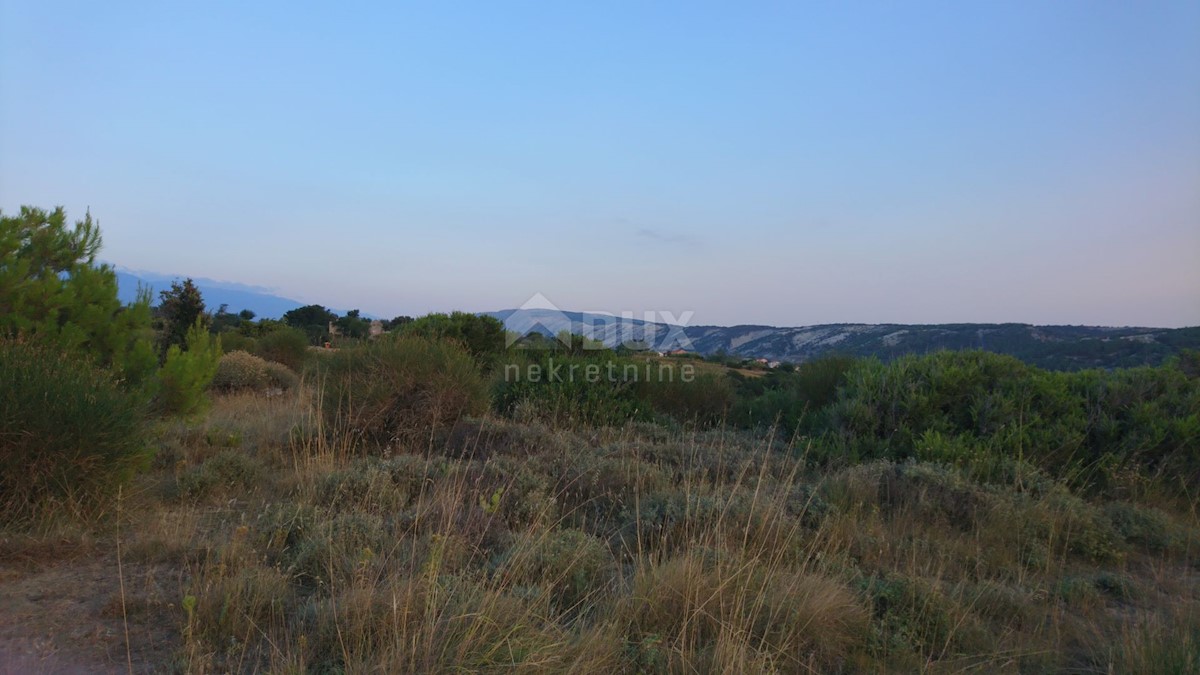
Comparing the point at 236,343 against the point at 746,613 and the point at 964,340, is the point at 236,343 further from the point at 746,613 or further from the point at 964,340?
the point at 746,613

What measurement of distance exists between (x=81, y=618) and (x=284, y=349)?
17.5 metres

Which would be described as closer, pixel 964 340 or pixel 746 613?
pixel 746 613

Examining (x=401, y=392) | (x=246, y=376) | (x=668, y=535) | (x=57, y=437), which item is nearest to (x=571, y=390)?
(x=401, y=392)

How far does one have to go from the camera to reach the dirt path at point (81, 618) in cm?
276

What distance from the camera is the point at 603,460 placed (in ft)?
20.0

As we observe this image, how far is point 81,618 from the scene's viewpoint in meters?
3.15

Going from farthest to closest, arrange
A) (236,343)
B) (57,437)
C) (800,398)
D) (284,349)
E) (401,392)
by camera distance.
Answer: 1. (284,349)
2. (236,343)
3. (800,398)
4. (401,392)
5. (57,437)

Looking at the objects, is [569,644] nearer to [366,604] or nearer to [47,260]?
[366,604]

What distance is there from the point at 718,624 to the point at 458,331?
1138cm

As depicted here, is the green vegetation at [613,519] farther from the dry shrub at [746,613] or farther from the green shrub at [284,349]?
the green shrub at [284,349]

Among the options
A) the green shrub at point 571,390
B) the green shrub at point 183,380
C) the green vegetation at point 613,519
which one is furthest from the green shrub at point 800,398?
the green shrub at point 183,380

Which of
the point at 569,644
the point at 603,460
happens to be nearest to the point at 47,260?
the point at 603,460

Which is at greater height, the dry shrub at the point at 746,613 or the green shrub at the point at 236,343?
the green shrub at the point at 236,343

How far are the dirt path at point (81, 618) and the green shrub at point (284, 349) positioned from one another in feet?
52.4
